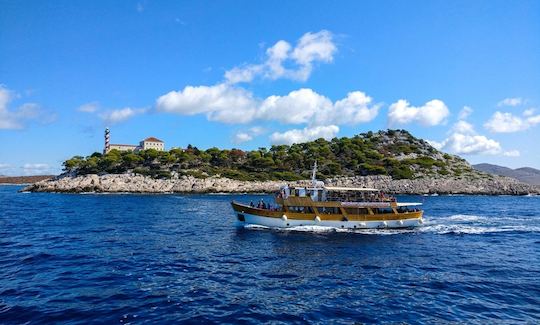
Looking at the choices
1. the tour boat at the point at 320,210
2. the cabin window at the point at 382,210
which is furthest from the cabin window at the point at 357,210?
the cabin window at the point at 382,210

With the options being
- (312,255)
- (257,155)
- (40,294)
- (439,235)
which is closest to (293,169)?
(257,155)

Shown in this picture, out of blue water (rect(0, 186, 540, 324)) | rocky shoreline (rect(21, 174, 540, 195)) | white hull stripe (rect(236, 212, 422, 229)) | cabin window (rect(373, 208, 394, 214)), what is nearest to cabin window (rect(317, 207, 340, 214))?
white hull stripe (rect(236, 212, 422, 229))

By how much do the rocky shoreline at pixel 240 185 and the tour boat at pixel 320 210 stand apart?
81.7 m

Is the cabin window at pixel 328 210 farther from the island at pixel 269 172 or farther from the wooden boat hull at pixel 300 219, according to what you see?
the island at pixel 269 172

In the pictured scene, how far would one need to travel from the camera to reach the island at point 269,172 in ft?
433

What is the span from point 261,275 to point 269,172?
137m

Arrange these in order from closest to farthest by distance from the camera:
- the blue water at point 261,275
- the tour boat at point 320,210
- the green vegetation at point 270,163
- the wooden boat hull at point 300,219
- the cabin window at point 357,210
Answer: the blue water at point 261,275 < the wooden boat hull at point 300,219 < the tour boat at point 320,210 < the cabin window at point 357,210 < the green vegetation at point 270,163

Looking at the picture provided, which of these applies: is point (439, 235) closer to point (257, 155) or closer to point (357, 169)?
point (357, 169)

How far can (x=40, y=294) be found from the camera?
73.6 ft

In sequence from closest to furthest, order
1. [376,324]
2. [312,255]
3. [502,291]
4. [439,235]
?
[376,324] → [502,291] → [312,255] → [439,235]

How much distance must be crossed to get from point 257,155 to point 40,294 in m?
157

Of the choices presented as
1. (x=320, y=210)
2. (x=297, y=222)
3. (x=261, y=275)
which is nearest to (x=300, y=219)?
(x=297, y=222)

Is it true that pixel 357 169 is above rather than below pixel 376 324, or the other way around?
above

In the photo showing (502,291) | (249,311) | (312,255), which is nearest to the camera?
(249,311)
